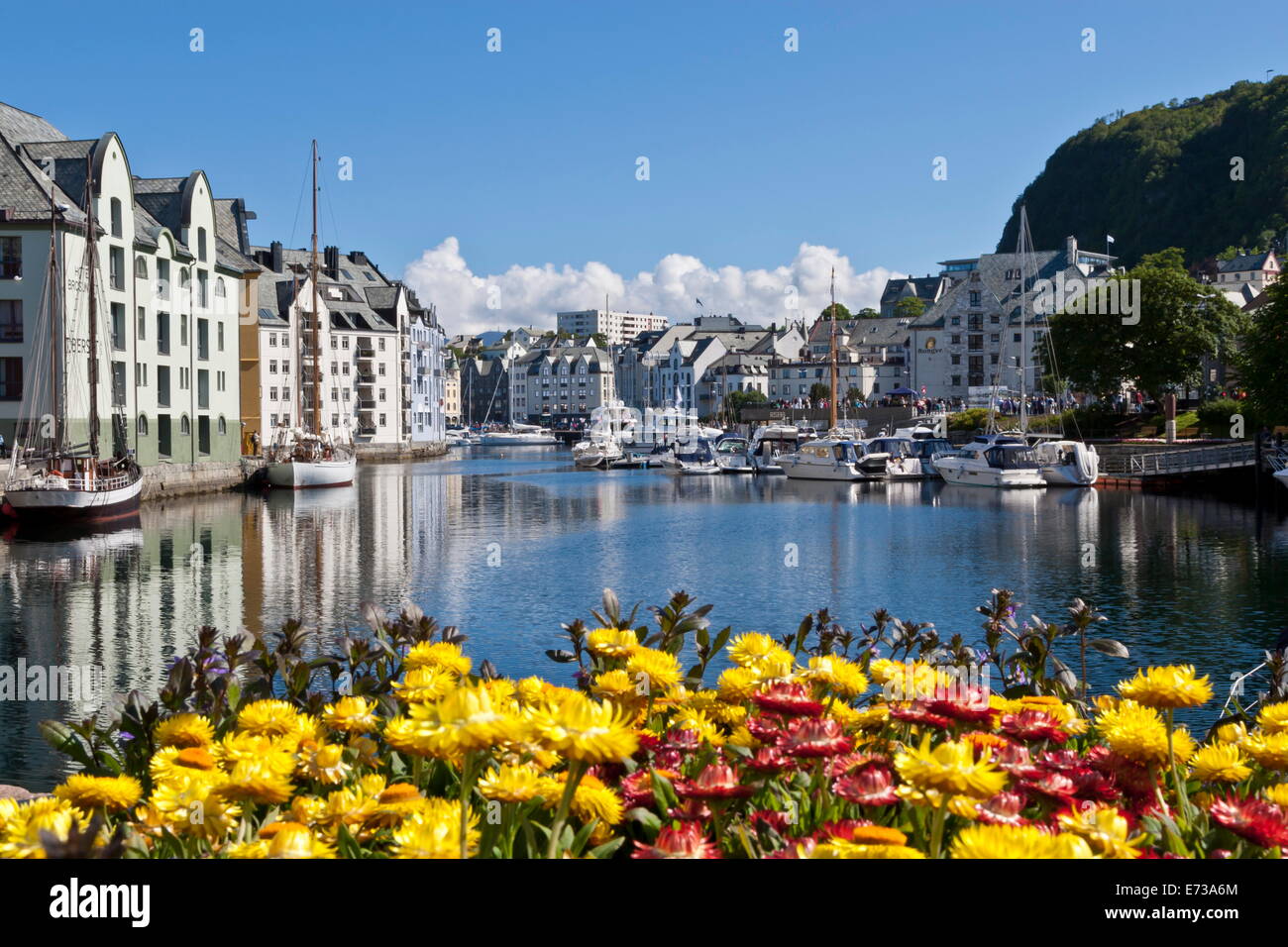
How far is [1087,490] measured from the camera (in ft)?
251

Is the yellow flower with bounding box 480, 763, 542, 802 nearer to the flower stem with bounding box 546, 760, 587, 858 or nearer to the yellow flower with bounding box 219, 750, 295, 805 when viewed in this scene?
the flower stem with bounding box 546, 760, 587, 858

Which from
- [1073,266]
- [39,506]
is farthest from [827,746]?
[1073,266]

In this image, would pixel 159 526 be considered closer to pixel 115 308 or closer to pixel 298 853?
pixel 115 308

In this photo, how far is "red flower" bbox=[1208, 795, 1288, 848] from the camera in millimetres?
3775

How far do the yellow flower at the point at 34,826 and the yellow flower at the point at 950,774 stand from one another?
2479 millimetres

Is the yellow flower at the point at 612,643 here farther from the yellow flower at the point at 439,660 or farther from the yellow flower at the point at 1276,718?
the yellow flower at the point at 1276,718

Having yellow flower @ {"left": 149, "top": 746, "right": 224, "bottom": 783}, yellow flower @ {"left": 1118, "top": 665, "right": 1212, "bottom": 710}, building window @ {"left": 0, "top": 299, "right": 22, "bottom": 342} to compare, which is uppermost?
building window @ {"left": 0, "top": 299, "right": 22, "bottom": 342}

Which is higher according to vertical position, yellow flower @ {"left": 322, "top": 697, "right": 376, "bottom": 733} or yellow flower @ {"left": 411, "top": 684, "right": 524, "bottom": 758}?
yellow flower @ {"left": 411, "top": 684, "right": 524, "bottom": 758}

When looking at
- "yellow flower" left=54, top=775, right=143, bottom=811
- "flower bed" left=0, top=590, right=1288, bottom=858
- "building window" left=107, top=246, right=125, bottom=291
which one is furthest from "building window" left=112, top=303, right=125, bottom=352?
"yellow flower" left=54, top=775, right=143, bottom=811

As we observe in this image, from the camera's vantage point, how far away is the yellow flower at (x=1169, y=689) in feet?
14.5

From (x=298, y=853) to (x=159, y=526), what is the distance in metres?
51.5

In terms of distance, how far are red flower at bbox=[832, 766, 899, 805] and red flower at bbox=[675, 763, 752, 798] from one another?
34 centimetres

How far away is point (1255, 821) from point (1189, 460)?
76.8m

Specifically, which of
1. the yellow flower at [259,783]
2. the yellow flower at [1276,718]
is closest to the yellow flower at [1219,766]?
the yellow flower at [1276,718]
